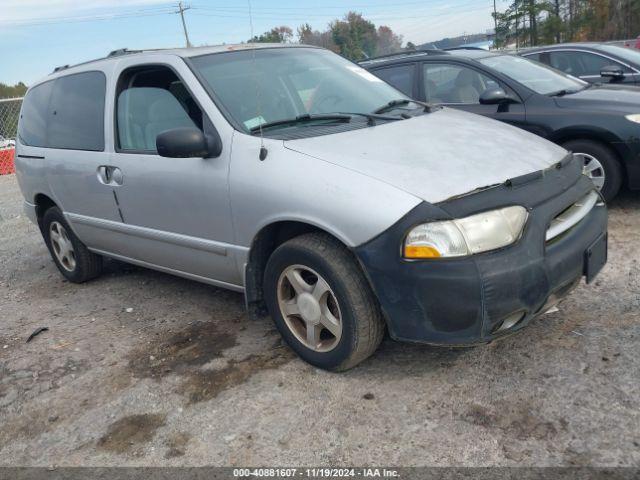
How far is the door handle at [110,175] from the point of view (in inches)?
159

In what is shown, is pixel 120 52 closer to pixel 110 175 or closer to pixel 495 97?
pixel 110 175

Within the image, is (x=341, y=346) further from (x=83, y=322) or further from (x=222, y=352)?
(x=83, y=322)

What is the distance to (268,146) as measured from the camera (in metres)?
3.18

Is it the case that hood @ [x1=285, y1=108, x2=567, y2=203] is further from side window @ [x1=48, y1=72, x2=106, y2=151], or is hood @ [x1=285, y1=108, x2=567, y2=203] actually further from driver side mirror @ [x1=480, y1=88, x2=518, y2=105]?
driver side mirror @ [x1=480, y1=88, x2=518, y2=105]

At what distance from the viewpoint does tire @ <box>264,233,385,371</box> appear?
2.86 metres

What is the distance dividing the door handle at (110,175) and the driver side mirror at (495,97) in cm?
339

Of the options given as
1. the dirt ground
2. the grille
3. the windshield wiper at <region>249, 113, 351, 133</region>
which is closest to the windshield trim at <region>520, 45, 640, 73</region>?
the dirt ground

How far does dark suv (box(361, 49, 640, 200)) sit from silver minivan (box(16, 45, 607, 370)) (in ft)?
6.33

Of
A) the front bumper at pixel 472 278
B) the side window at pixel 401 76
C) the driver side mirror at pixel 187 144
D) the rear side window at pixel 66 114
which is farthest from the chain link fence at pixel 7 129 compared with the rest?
the front bumper at pixel 472 278

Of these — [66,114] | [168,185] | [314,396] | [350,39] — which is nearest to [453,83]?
[168,185]

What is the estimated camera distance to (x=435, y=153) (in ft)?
9.88

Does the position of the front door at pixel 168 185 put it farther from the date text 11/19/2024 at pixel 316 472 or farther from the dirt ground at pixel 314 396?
the date text 11/19/2024 at pixel 316 472

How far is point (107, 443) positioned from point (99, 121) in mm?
2423

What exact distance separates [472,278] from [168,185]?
1.99 metres
